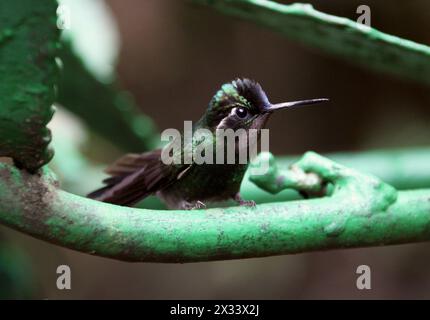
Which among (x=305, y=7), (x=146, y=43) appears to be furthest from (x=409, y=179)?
(x=146, y=43)

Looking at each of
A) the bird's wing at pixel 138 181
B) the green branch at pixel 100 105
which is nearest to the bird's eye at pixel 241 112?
the bird's wing at pixel 138 181

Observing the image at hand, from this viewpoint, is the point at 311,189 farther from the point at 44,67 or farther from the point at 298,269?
the point at 298,269

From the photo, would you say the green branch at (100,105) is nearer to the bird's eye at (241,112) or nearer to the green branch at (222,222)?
the bird's eye at (241,112)

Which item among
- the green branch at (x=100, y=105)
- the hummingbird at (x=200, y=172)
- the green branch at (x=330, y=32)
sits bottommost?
the hummingbird at (x=200, y=172)

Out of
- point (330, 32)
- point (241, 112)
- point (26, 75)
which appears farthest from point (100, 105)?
point (26, 75)

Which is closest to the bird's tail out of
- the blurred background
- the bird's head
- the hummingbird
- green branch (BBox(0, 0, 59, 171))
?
the hummingbird

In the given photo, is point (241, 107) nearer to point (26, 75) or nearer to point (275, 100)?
point (26, 75)
